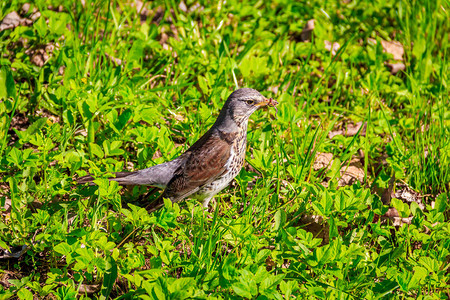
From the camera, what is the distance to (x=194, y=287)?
342 cm

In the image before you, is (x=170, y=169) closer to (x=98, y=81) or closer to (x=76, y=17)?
(x=98, y=81)

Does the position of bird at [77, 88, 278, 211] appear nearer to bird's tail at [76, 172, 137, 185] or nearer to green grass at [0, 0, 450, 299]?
bird's tail at [76, 172, 137, 185]

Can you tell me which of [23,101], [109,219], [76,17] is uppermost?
[76,17]

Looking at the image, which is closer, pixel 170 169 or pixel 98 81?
pixel 170 169

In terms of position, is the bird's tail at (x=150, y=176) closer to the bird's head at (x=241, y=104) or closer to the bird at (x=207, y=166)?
the bird at (x=207, y=166)

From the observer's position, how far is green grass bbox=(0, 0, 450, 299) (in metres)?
3.72

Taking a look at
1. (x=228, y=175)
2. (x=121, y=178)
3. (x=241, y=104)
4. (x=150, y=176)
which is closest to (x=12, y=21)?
(x=121, y=178)

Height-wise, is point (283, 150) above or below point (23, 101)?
below

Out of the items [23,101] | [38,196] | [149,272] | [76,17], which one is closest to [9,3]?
[76,17]

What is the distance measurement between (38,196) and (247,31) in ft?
11.4

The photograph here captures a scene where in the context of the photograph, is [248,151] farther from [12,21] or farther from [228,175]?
[12,21]

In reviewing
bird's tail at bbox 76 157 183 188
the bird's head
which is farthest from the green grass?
the bird's head

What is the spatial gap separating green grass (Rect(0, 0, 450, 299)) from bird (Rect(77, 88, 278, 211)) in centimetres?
15

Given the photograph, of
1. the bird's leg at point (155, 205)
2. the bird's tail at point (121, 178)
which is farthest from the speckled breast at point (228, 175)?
the bird's tail at point (121, 178)
